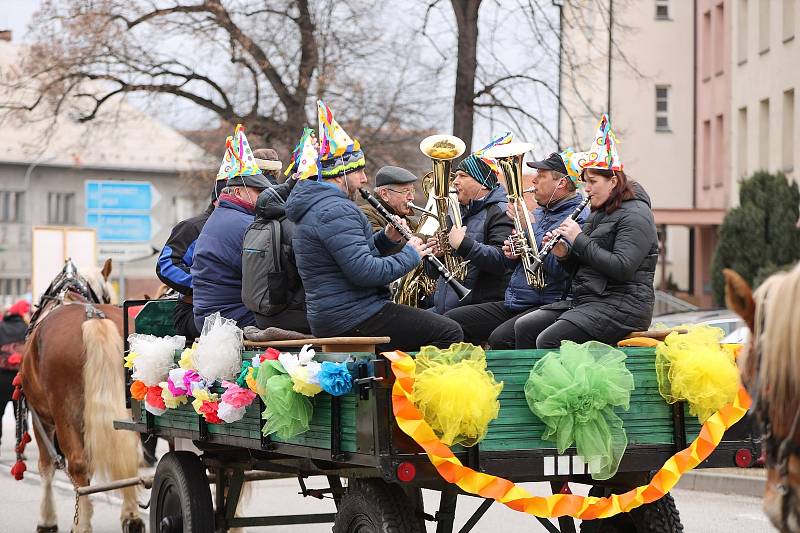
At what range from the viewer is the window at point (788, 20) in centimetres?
3130

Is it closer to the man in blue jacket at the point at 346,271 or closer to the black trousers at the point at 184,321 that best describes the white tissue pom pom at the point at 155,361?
the black trousers at the point at 184,321

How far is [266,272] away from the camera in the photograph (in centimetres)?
684

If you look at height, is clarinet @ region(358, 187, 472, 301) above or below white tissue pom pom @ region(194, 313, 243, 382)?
above

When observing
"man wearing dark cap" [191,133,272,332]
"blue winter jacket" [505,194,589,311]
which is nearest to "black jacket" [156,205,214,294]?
"man wearing dark cap" [191,133,272,332]

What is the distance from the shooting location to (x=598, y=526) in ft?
21.2

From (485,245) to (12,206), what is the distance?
5498 cm

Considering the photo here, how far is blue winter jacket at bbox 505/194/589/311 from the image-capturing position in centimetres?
729

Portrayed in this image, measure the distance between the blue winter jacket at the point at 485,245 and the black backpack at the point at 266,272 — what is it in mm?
1148

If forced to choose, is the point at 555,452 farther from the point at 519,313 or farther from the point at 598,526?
the point at 519,313

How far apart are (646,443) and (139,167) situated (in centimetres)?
5529

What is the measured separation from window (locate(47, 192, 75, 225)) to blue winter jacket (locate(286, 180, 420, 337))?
5611 cm

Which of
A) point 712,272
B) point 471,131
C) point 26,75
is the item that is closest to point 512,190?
point 471,131

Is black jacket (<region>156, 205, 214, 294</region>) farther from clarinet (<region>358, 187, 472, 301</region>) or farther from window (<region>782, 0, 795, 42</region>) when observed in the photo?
window (<region>782, 0, 795, 42</region>)

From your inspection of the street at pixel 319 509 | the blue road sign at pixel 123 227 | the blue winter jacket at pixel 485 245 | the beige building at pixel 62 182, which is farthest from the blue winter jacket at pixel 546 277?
the beige building at pixel 62 182
